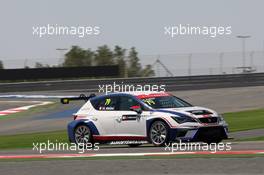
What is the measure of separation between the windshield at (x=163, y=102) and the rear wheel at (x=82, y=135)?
5.44 ft

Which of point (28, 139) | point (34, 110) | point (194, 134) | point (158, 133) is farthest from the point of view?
point (34, 110)

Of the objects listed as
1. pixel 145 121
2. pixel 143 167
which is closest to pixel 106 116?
pixel 145 121

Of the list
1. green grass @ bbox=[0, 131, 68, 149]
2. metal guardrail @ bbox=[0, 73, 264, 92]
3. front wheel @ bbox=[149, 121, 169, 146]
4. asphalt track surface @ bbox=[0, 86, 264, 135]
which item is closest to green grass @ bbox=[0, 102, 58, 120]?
asphalt track surface @ bbox=[0, 86, 264, 135]

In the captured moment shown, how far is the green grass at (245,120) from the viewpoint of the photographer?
2205 cm

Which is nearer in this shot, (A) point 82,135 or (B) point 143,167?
(B) point 143,167

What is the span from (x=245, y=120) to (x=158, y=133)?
30.6 ft

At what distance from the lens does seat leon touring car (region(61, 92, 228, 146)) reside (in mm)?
15617

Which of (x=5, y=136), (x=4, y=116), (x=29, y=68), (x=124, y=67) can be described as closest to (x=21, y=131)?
(x=5, y=136)

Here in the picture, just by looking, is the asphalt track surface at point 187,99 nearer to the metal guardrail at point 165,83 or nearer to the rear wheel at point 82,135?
the metal guardrail at point 165,83

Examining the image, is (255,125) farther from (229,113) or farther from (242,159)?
(242,159)

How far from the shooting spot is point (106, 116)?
17156mm

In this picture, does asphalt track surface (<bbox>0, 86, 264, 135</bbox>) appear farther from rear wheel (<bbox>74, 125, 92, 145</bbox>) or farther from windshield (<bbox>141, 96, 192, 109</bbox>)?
windshield (<bbox>141, 96, 192, 109</bbox>)

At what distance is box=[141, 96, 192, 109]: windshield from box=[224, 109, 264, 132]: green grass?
15.9 feet

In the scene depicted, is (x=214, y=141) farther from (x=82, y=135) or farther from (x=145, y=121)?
(x=82, y=135)
